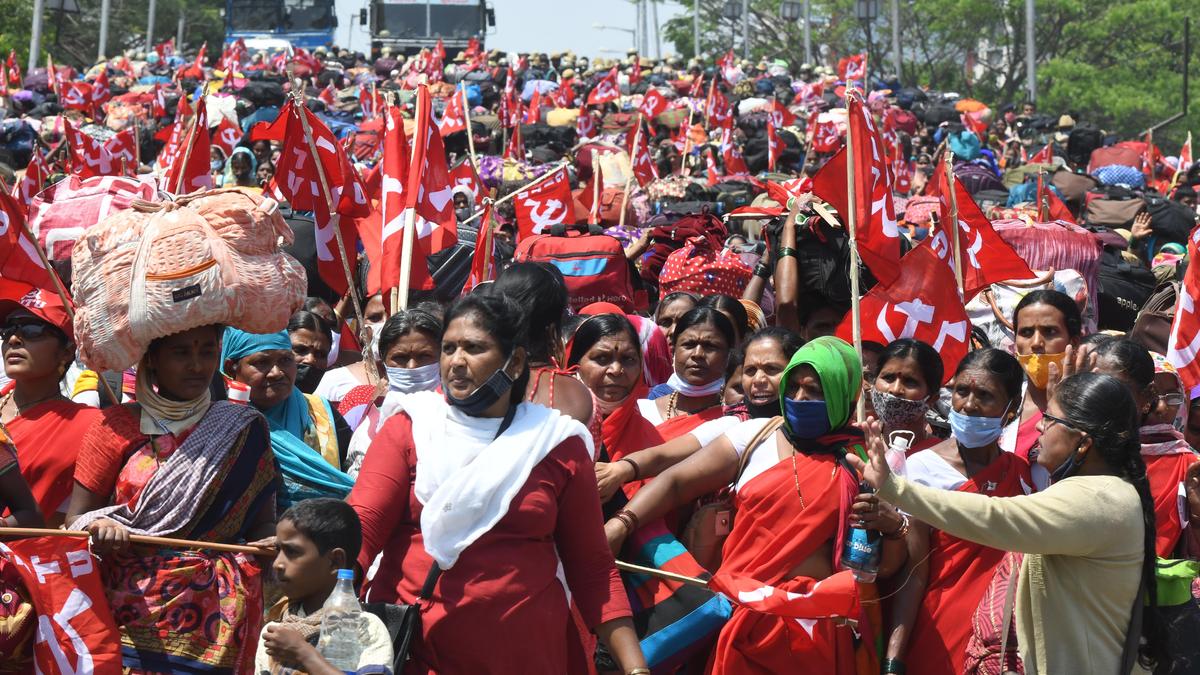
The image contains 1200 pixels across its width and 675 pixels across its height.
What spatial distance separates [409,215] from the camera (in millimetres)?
6852

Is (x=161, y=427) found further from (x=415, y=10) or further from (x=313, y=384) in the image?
(x=415, y=10)

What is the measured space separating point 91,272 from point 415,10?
36.7 meters

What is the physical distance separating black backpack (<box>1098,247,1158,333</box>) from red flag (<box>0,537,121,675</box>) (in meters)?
5.37

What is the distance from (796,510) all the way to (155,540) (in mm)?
1607

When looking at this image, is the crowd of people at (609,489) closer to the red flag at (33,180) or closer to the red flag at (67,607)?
the red flag at (67,607)

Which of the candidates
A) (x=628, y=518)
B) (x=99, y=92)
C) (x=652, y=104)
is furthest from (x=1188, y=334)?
(x=99, y=92)

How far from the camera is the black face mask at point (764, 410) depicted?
16.2ft

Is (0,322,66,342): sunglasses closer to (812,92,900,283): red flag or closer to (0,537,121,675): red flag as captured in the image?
(0,537,121,675): red flag

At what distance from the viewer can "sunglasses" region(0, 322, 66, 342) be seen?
469 centimetres

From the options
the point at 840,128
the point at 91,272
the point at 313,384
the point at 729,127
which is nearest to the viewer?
the point at 91,272

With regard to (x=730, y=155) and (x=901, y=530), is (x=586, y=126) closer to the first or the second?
(x=730, y=155)

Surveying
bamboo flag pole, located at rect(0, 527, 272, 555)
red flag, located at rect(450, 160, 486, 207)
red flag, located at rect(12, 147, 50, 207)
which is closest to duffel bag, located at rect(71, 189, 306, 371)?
bamboo flag pole, located at rect(0, 527, 272, 555)

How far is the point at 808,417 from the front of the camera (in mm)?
4469

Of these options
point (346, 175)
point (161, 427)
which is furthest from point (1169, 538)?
point (346, 175)
